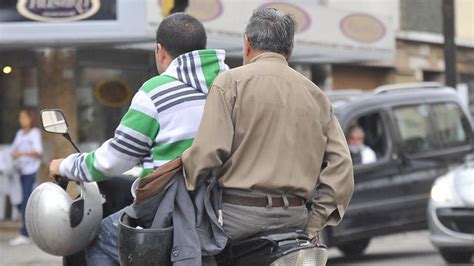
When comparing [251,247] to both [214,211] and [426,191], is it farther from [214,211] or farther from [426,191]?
[426,191]

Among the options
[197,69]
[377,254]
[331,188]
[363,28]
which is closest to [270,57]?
[197,69]

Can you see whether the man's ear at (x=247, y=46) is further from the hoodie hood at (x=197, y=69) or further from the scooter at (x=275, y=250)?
the scooter at (x=275, y=250)

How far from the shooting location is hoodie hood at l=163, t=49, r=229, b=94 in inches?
147

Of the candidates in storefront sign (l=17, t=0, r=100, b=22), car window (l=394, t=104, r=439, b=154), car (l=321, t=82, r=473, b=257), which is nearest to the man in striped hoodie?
car (l=321, t=82, r=473, b=257)

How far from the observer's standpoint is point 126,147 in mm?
3650

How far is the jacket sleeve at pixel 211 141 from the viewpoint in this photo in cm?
336

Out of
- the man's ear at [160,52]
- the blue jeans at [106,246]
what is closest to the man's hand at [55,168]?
the blue jeans at [106,246]

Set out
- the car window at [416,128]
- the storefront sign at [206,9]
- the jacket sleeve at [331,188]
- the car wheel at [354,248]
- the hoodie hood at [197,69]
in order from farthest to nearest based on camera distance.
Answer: the storefront sign at [206,9], the car wheel at [354,248], the car window at [416,128], the hoodie hood at [197,69], the jacket sleeve at [331,188]

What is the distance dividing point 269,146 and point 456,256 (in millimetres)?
6813

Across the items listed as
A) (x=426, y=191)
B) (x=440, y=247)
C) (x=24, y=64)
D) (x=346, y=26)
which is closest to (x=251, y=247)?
(x=440, y=247)

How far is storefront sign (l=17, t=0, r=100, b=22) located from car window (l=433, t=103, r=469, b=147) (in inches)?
191

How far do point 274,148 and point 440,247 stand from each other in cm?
635

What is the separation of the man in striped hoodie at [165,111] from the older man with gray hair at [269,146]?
0.22m

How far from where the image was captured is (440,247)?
940 centimetres
